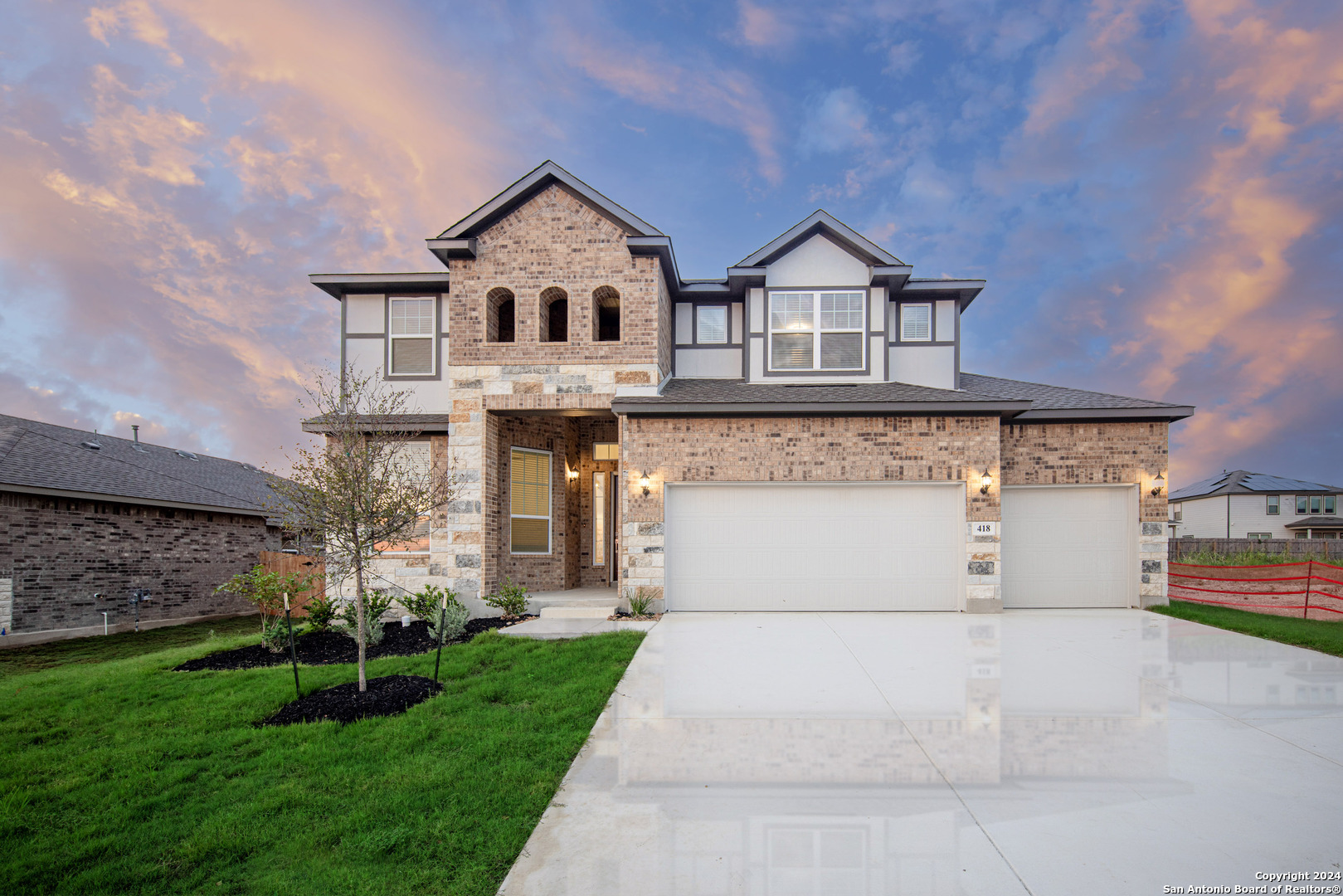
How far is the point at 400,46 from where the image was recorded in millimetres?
11852

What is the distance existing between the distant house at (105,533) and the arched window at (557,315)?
6032mm

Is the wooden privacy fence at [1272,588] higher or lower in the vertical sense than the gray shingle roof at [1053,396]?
lower

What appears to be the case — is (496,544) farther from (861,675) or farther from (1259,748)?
(1259,748)

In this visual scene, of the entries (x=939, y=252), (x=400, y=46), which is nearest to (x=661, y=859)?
(x=400, y=46)

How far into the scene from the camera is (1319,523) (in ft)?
105

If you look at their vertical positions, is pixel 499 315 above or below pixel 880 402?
above

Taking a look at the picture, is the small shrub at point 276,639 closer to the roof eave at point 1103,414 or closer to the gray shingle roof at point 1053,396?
the gray shingle roof at point 1053,396

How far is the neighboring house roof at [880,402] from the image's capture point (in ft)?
33.8

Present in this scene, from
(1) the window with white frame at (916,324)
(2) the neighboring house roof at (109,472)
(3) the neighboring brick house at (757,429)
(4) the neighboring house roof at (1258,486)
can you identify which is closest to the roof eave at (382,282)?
(3) the neighboring brick house at (757,429)

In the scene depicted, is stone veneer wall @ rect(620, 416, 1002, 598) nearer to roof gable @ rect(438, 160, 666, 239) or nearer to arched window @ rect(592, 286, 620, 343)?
arched window @ rect(592, 286, 620, 343)

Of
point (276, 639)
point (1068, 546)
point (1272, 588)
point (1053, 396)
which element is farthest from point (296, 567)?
point (1272, 588)

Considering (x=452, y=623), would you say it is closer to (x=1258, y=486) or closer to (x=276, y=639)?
(x=276, y=639)

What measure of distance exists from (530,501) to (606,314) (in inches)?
175

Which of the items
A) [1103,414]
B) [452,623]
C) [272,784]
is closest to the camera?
[272,784]
